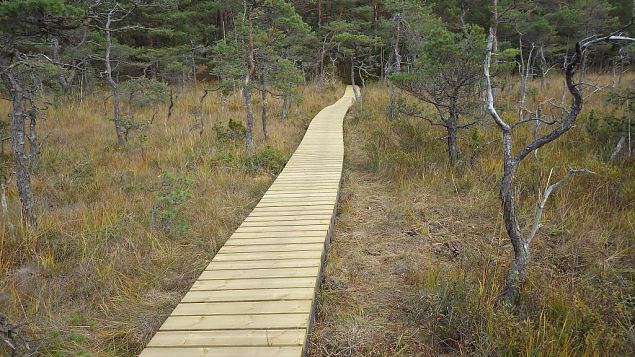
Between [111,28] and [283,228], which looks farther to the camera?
[111,28]

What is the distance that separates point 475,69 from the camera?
5625mm

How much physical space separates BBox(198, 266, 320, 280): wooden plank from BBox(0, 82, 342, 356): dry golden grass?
1.15 feet

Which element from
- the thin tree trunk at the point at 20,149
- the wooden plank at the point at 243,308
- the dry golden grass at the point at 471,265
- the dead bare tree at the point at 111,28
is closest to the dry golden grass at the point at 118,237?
the thin tree trunk at the point at 20,149

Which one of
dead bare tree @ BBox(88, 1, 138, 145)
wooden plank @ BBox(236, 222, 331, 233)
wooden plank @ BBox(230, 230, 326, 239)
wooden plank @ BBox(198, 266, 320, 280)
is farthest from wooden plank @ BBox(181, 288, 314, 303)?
dead bare tree @ BBox(88, 1, 138, 145)

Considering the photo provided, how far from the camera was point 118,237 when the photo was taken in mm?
3928

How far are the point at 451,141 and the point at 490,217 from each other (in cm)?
209

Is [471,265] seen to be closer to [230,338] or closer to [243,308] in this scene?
[243,308]

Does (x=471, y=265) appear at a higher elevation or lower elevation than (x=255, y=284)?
lower

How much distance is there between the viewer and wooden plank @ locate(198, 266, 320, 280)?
9.67 ft

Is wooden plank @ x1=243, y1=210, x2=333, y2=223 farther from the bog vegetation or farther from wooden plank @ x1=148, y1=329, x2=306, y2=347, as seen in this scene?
wooden plank @ x1=148, y1=329, x2=306, y2=347

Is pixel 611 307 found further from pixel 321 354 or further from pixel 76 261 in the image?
pixel 76 261

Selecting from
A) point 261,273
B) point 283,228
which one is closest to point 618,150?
point 283,228

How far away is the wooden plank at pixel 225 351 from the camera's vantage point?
2068 millimetres

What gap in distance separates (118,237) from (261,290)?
82.9 inches
